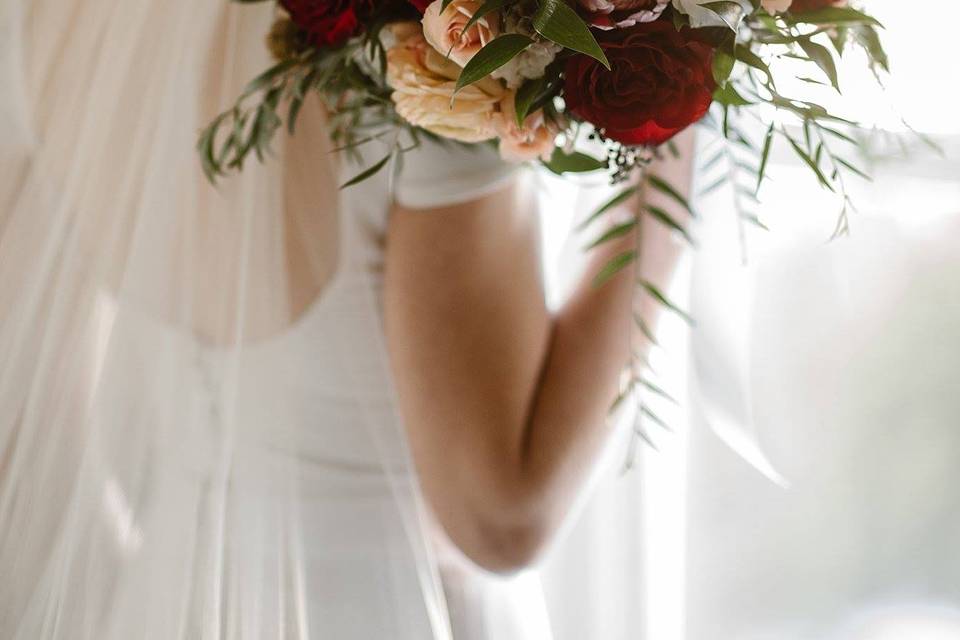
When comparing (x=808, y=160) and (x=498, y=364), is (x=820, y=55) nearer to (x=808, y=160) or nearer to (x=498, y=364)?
(x=808, y=160)

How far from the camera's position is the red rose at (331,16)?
0.65m

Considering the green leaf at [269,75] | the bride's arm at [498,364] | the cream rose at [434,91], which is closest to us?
the cream rose at [434,91]

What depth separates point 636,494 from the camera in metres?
0.99

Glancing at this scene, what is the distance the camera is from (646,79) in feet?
1.76

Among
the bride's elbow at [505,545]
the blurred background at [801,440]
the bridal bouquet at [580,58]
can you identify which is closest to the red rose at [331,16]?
the bridal bouquet at [580,58]

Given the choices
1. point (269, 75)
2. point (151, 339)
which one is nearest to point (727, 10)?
→ point (269, 75)

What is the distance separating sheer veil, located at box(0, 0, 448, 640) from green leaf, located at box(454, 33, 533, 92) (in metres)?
0.36

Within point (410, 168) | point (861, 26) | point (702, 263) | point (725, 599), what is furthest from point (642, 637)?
point (861, 26)

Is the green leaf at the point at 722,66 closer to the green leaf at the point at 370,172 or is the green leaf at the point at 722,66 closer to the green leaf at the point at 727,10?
the green leaf at the point at 727,10

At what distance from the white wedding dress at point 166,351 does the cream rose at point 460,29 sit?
0.23 meters

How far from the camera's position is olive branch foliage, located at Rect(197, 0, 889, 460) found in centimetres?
49

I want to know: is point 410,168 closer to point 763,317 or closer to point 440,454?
point 440,454

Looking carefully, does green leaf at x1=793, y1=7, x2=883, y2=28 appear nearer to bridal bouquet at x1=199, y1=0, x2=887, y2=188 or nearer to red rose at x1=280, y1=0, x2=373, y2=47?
bridal bouquet at x1=199, y1=0, x2=887, y2=188

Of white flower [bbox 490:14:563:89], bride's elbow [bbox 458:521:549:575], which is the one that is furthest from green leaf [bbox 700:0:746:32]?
bride's elbow [bbox 458:521:549:575]
